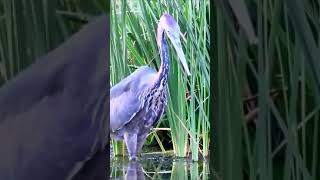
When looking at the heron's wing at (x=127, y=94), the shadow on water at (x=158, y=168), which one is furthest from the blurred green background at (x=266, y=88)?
the heron's wing at (x=127, y=94)

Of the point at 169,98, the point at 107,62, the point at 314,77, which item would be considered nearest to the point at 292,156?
the point at 314,77

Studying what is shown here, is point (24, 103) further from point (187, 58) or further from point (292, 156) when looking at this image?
point (292, 156)

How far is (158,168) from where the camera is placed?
1325mm

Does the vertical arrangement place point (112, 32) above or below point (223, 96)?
above

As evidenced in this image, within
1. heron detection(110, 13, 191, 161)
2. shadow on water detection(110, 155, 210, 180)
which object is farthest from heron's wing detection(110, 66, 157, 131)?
shadow on water detection(110, 155, 210, 180)

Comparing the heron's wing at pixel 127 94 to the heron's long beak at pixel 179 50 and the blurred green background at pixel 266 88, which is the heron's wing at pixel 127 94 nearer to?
the heron's long beak at pixel 179 50

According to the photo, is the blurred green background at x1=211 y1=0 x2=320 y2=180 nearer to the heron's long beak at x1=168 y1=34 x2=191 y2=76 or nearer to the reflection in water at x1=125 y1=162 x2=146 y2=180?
the heron's long beak at x1=168 y1=34 x2=191 y2=76

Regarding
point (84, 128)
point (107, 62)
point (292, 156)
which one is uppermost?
point (107, 62)

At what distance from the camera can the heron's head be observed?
129 cm

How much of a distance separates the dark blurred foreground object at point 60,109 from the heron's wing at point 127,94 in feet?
0.07

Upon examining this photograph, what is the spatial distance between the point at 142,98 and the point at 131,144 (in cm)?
12

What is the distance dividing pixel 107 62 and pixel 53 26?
0.16 meters

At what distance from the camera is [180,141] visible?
1.34m

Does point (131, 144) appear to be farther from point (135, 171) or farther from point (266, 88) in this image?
point (266, 88)
